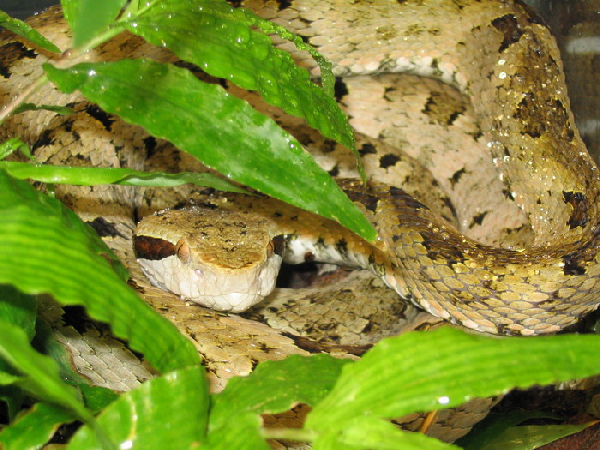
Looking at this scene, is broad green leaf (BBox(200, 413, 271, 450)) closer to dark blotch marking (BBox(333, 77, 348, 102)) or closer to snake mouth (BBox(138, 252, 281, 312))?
snake mouth (BBox(138, 252, 281, 312))

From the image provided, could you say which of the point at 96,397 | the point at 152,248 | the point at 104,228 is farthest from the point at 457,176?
the point at 96,397

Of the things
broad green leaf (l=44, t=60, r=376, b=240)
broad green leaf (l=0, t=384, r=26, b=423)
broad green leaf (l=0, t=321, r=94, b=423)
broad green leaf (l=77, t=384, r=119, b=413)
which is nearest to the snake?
broad green leaf (l=77, t=384, r=119, b=413)

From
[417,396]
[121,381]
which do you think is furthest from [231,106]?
[121,381]

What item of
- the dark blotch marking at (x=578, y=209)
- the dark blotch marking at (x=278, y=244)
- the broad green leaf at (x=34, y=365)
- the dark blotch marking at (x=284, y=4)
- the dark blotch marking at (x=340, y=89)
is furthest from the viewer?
the dark blotch marking at (x=340, y=89)

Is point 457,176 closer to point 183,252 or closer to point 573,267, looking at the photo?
point 573,267

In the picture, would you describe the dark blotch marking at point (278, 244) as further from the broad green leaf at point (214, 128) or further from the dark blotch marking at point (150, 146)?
the broad green leaf at point (214, 128)

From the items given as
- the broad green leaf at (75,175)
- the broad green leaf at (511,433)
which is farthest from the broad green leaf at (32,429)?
the broad green leaf at (511,433)
